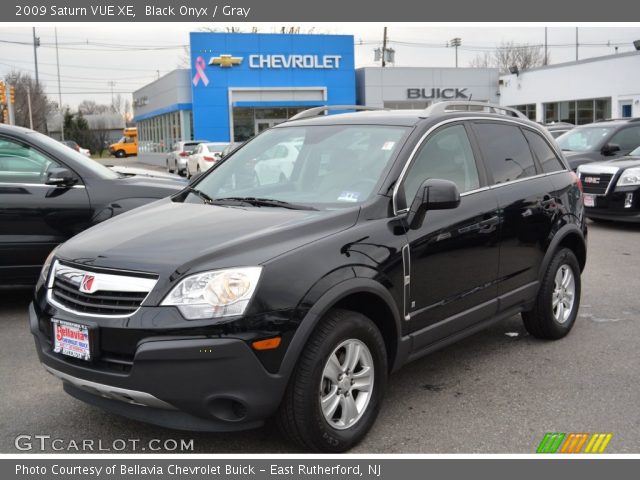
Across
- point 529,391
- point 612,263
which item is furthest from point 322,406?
point 612,263

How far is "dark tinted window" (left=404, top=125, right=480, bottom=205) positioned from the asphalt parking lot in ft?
4.19

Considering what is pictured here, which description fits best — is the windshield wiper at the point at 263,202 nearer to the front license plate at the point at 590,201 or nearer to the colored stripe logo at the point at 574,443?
the colored stripe logo at the point at 574,443

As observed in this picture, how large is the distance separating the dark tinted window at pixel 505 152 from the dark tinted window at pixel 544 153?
4.7 inches

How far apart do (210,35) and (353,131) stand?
112ft

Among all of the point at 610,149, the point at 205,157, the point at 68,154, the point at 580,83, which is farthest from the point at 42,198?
the point at 580,83

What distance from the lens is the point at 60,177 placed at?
617 centimetres

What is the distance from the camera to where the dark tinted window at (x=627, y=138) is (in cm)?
1341

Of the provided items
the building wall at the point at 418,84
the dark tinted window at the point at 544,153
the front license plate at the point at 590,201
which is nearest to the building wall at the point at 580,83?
the building wall at the point at 418,84

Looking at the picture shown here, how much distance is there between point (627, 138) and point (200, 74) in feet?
89.8

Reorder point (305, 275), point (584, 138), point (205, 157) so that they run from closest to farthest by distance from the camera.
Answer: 1. point (305, 275)
2. point (584, 138)
3. point (205, 157)

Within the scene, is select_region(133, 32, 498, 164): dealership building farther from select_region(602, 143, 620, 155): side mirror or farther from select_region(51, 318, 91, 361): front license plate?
select_region(51, 318, 91, 361): front license plate

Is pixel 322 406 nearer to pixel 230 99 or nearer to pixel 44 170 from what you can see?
pixel 44 170

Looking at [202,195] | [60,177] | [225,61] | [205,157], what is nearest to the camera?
[202,195]

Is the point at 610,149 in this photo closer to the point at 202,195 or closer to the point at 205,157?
the point at 202,195
